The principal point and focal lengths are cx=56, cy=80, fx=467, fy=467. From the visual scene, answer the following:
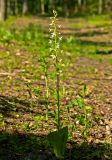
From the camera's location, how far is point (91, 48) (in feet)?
57.8

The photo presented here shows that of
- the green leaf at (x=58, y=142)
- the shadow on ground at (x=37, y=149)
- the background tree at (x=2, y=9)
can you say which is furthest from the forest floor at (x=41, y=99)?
the background tree at (x=2, y=9)

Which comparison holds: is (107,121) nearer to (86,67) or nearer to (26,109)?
(26,109)

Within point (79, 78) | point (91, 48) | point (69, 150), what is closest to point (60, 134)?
point (69, 150)

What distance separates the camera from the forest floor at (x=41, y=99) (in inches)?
253

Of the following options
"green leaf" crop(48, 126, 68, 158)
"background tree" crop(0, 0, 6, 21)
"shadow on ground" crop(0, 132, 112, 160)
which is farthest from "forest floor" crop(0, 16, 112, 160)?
"background tree" crop(0, 0, 6, 21)

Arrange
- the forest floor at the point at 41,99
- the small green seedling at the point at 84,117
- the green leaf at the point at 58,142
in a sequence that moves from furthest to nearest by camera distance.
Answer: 1. the small green seedling at the point at 84,117
2. the forest floor at the point at 41,99
3. the green leaf at the point at 58,142

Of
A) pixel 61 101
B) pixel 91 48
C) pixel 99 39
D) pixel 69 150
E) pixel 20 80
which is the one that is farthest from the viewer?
pixel 99 39

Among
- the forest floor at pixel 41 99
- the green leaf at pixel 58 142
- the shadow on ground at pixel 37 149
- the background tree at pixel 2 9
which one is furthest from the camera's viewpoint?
the background tree at pixel 2 9

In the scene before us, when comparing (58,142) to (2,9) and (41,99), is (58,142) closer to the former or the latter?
(41,99)

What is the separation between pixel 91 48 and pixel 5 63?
5.68 metres

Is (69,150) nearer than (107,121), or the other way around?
(69,150)

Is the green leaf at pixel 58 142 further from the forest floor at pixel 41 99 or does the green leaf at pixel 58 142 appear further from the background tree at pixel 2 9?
the background tree at pixel 2 9

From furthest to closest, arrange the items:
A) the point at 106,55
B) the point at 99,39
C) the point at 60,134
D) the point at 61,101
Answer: the point at 99,39 → the point at 106,55 → the point at 61,101 → the point at 60,134

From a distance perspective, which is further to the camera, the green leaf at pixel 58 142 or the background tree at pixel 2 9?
the background tree at pixel 2 9
